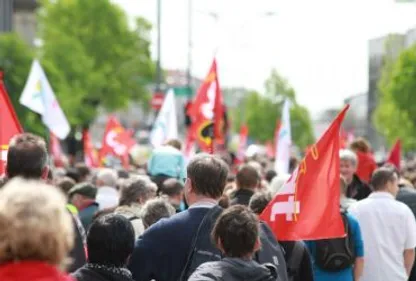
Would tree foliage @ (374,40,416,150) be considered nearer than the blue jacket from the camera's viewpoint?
No

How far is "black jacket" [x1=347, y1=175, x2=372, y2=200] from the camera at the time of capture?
42.2 feet

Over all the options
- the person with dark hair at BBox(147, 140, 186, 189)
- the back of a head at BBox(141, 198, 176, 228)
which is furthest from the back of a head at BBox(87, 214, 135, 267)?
the person with dark hair at BBox(147, 140, 186, 189)

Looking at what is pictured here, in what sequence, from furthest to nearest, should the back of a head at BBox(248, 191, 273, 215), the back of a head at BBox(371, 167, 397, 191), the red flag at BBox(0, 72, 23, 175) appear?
the back of a head at BBox(371, 167, 397, 191) → the red flag at BBox(0, 72, 23, 175) → the back of a head at BBox(248, 191, 273, 215)

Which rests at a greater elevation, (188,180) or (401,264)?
(188,180)

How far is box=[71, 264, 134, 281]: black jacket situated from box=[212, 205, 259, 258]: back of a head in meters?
0.48

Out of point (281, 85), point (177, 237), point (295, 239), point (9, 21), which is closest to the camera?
point (177, 237)

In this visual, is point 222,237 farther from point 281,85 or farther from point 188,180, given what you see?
point 281,85

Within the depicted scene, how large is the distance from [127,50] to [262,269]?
6483cm

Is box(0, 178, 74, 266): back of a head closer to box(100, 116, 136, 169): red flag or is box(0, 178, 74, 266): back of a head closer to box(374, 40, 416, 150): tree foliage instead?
box(100, 116, 136, 169): red flag

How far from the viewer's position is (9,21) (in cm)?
5072

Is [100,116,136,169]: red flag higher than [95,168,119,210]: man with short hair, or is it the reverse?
[95,168,119,210]: man with short hair

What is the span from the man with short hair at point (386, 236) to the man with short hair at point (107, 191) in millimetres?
3823

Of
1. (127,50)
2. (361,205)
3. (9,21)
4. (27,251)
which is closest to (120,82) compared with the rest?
(127,50)

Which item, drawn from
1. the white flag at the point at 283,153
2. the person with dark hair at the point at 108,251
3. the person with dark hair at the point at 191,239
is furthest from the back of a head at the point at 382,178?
the white flag at the point at 283,153
